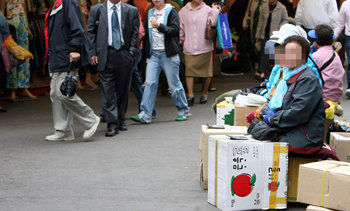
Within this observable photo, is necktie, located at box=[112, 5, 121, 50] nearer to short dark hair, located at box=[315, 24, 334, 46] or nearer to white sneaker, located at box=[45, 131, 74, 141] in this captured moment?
white sneaker, located at box=[45, 131, 74, 141]

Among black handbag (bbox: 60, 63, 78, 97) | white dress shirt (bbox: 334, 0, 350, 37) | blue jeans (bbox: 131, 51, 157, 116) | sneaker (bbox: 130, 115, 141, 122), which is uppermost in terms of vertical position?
white dress shirt (bbox: 334, 0, 350, 37)

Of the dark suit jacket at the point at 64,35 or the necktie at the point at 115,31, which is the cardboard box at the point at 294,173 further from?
the necktie at the point at 115,31

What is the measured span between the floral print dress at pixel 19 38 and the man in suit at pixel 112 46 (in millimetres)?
3110

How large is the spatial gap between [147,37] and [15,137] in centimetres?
245

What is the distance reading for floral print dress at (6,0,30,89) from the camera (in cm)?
1184

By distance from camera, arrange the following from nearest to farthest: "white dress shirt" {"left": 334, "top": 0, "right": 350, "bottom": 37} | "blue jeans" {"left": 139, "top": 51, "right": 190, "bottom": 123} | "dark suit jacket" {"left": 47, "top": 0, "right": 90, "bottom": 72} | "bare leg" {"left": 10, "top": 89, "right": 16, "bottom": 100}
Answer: "dark suit jacket" {"left": 47, "top": 0, "right": 90, "bottom": 72}, "blue jeans" {"left": 139, "top": 51, "right": 190, "bottom": 123}, "white dress shirt" {"left": 334, "top": 0, "right": 350, "bottom": 37}, "bare leg" {"left": 10, "top": 89, "right": 16, "bottom": 100}

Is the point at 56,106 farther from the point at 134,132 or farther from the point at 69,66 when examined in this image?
the point at 134,132

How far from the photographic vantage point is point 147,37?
9.91 meters

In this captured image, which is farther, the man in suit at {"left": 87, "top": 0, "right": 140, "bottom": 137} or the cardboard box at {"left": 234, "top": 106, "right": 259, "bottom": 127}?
the man in suit at {"left": 87, "top": 0, "right": 140, "bottom": 137}

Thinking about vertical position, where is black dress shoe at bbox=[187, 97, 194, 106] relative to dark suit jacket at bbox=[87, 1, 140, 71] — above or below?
below

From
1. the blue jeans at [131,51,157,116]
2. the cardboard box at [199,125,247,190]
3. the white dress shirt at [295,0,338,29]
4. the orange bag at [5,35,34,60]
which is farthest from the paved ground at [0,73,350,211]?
the white dress shirt at [295,0,338,29]

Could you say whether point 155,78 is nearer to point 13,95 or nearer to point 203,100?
point 203,100

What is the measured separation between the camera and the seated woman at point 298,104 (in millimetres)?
5426

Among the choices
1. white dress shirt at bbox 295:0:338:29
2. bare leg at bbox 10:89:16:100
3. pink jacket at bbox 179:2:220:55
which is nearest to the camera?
pink jacket at bbox 179:2:220:55
